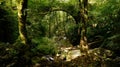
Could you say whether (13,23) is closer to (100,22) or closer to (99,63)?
(99,63)

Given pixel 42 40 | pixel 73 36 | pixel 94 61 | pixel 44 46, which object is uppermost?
pixel 42 40

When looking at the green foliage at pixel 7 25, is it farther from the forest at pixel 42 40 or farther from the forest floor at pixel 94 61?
the forest floor at pixel 94 61

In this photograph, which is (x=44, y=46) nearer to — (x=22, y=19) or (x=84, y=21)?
(x=84, y=21)

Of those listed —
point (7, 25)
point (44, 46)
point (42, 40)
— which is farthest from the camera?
point (42, 40)

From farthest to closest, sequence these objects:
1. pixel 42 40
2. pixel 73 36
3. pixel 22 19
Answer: pixel 73 36 → pixel 42 40 → pixel 22 19

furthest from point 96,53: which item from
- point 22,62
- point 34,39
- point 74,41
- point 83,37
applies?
point 74,41

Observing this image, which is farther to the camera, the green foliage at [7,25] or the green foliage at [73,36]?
the green foliage at [73,36]

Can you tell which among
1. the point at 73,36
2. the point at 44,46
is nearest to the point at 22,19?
the point at 44,46

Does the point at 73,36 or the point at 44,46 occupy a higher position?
the point at 44,46

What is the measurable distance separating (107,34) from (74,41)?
7313mm

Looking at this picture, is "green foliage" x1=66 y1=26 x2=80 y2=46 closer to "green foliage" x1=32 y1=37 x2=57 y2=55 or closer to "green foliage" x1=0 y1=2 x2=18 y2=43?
"green foliage" x1=32 y1=37 x2=57 y2=55

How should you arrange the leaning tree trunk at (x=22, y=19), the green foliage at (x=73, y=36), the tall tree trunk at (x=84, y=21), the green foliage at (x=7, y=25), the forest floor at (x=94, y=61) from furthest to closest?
the green foliage at (x=73, y=36), the tall tree trunk at (x=84, y=21), the green foliage at (x=7, y=25), the forest floor at (x=94, y=61), the leaning tree trunk at (x=22, y=19)

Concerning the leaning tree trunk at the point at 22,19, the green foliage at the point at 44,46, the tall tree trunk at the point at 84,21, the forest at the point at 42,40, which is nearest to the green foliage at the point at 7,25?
the forest at the point at 42,40

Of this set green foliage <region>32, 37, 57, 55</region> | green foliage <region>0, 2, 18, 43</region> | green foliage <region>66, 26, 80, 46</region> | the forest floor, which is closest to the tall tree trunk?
the forest floor
